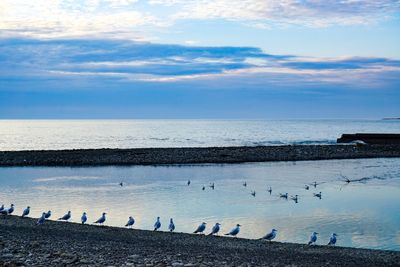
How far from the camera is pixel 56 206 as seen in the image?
24234 mm

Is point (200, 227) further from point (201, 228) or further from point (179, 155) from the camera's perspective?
point (179, 155)

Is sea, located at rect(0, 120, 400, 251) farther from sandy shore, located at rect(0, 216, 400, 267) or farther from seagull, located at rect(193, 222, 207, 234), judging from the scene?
sandy shore, located at rect(0, 216, 400, 267)

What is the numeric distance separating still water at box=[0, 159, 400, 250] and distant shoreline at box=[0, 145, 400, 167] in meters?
3.59

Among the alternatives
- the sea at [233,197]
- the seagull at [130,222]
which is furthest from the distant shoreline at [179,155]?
the seagull at [130,222]

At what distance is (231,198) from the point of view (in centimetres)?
2659

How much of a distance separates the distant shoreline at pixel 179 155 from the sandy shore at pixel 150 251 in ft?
99.2

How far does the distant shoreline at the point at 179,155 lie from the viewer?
47.5 m

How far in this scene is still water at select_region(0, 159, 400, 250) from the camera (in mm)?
19141

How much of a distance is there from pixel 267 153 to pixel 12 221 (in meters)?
37.1

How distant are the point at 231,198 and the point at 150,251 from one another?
14.0 m

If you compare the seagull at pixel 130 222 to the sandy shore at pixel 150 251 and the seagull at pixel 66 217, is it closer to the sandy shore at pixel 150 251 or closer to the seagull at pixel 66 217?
the sandy shore at pixel 150 251

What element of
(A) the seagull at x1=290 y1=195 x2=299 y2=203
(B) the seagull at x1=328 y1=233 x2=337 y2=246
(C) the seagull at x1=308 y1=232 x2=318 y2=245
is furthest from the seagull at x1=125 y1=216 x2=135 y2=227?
(A) the seagull at x1=290 y1=195 x2=299 y2=203

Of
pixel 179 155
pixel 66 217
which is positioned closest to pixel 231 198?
pixel 66 217

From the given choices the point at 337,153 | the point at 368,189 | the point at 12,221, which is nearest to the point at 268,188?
the point at 368,189
